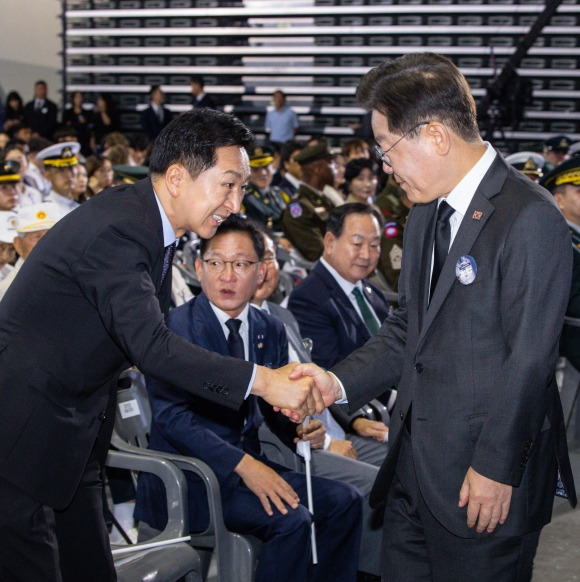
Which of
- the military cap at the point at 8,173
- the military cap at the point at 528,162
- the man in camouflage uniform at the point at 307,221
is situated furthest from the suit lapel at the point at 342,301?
the military cap at the point at 528,162

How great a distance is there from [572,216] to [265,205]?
10.3 ft

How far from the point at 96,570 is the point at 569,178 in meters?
3.07

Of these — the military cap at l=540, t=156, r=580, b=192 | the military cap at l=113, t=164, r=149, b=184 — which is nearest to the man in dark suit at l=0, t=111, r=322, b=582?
the military cap at l=540, t=156, r=580, b=192

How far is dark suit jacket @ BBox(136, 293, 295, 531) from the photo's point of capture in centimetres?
261

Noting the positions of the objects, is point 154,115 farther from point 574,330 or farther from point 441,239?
point 441,239

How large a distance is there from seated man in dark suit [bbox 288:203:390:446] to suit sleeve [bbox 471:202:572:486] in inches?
66.3

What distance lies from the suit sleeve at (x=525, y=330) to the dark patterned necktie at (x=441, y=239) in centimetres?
18

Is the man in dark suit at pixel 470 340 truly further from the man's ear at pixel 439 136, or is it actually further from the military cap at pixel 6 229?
the military cap at pixel 6 229

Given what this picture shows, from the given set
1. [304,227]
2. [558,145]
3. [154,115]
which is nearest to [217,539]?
[304,227]

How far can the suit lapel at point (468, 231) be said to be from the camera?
177 cm

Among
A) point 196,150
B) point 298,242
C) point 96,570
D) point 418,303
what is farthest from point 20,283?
point 298,242

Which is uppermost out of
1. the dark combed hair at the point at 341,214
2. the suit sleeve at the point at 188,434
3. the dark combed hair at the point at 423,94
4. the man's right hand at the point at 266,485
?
the dark combed hair at the point at 423,94

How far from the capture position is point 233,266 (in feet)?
9.44

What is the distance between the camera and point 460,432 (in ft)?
5.84
